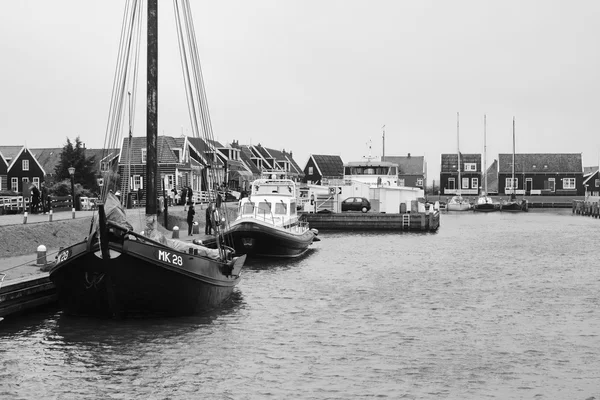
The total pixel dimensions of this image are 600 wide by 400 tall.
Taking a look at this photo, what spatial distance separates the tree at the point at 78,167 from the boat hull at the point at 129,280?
4518 centimetres

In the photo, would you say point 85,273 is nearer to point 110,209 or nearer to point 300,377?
point 110,209

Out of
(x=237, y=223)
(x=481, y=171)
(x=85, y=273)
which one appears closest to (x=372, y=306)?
(x=85, y=273)

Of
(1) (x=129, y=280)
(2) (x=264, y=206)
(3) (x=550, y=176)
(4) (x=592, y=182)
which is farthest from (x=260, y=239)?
(4) (x=592, y=182)

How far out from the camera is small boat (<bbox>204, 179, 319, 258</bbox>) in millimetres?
35375

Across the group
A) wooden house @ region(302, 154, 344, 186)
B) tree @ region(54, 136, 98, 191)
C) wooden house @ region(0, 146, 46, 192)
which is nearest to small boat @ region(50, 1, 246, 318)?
tree @ region(54, 136, 98, 191)

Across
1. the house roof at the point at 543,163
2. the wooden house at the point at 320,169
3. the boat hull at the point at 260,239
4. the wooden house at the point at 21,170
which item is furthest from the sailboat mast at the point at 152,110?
the house roof at the point at 543,163

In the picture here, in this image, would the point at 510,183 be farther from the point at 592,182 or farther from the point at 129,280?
the point at 129,280

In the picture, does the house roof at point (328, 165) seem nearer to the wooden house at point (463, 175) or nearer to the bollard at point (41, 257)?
the wooden house at point (463, 175)

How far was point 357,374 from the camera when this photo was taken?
1570 cm

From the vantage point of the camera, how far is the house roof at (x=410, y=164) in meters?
132

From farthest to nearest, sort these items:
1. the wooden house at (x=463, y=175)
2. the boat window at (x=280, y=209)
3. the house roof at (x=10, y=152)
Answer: the wooden house at (x=463, y=175) < the house roof at (x=10, y=152) < the boat window at (x=280, y=209)

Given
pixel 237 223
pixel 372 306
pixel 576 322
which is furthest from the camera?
pixel 237 223

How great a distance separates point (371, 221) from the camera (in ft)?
197

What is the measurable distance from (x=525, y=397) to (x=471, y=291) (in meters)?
13.3
